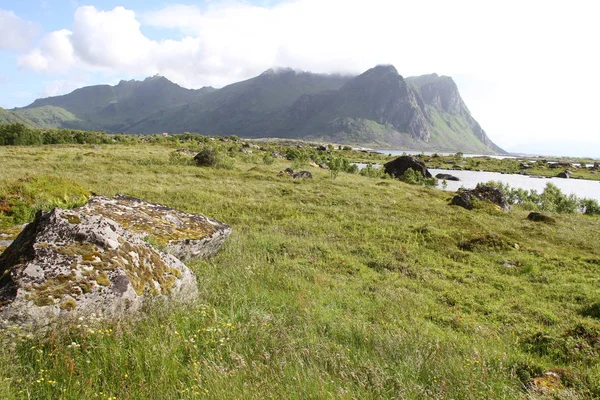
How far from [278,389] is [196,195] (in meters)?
20.6

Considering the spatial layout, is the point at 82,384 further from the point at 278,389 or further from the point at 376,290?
the point at 376,290

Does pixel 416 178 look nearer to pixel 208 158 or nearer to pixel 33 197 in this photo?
pixel 208 158

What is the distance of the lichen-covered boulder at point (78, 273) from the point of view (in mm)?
5293

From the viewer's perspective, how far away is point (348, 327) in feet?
22.8

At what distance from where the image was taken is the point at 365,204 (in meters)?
26.5

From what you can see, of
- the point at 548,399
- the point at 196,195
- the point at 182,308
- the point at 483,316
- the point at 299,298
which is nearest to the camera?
the point at 548,399

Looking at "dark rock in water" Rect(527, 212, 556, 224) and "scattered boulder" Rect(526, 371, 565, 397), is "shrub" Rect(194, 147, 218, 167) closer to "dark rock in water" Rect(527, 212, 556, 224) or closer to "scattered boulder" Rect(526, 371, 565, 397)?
"dark rock in water" Rect(527, 212, 556, 224)

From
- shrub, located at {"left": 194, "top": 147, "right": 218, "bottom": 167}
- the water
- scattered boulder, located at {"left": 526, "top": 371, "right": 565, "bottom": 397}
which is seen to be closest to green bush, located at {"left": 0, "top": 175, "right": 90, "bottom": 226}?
scattered boulder, located at {"left": 526, "top": 371, "right": 565, "bottom": 397}

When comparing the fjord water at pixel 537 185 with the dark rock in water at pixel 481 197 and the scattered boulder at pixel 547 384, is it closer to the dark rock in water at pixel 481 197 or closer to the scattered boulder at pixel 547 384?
the dark rock in water at pixel 481 197

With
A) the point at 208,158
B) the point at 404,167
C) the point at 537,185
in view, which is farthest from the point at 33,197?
the point at 537,185

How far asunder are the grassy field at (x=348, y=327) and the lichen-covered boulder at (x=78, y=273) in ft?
1.26

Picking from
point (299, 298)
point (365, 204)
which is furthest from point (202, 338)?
point (365, 204)

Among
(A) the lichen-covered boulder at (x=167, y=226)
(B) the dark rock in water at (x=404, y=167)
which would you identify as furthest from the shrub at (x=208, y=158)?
(B) the dark rock in water at (x=404, y=167)

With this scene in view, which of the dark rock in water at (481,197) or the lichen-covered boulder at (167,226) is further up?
the lichen-covered boulder at (167,226)
